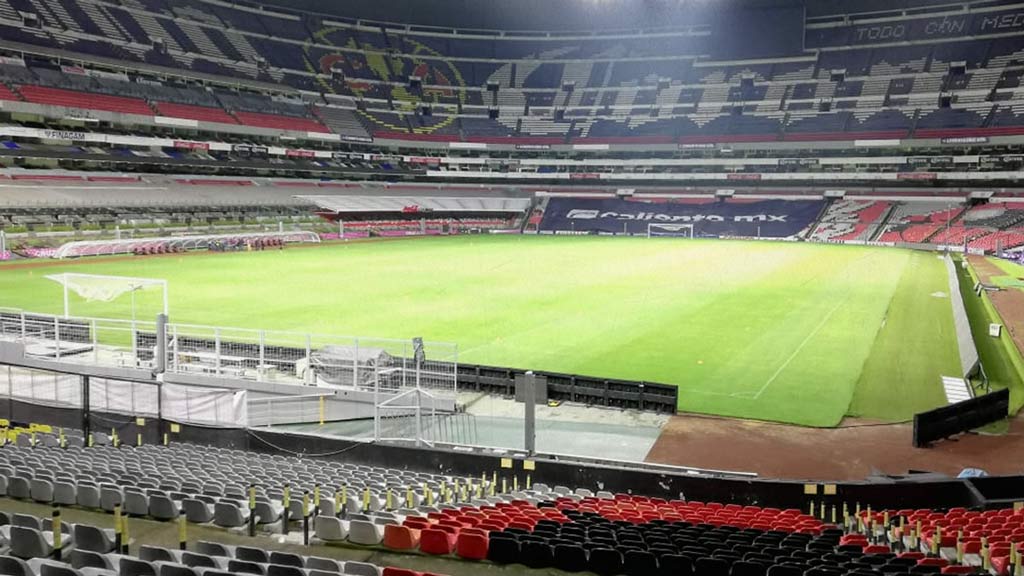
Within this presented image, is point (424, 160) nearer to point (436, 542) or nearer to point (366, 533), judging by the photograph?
point (366, 533)

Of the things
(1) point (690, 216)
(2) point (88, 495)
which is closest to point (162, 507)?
(2) point (88, 495)

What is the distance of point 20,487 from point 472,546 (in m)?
5.77

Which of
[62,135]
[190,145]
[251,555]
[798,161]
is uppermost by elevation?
[798,161]

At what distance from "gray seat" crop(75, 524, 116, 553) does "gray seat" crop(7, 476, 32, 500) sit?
8.58ft

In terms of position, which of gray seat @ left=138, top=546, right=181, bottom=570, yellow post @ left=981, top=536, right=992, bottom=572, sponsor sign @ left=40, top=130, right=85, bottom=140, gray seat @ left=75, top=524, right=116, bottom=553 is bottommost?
yellow post @ left=981, top=536, right=992, bottom=572

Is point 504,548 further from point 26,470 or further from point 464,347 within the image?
point 464,347

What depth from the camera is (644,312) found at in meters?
28.1

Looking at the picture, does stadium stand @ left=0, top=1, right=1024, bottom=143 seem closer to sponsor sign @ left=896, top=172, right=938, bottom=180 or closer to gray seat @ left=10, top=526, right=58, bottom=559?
sponsor sign @ left=896, top=172, right=938, bottom=180

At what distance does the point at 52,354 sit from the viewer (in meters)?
18.0

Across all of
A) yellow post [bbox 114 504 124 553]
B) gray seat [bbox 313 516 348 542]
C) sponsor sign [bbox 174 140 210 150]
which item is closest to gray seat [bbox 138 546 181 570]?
yellow post [bbox 114 504 124 553]

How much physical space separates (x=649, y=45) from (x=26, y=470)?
92.8 metres

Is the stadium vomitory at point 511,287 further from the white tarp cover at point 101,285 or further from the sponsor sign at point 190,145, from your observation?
the sponsor sign at point 190,145

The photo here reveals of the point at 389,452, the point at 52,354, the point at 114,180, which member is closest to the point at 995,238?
the point at 389,452

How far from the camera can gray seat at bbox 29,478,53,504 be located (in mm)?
8781
